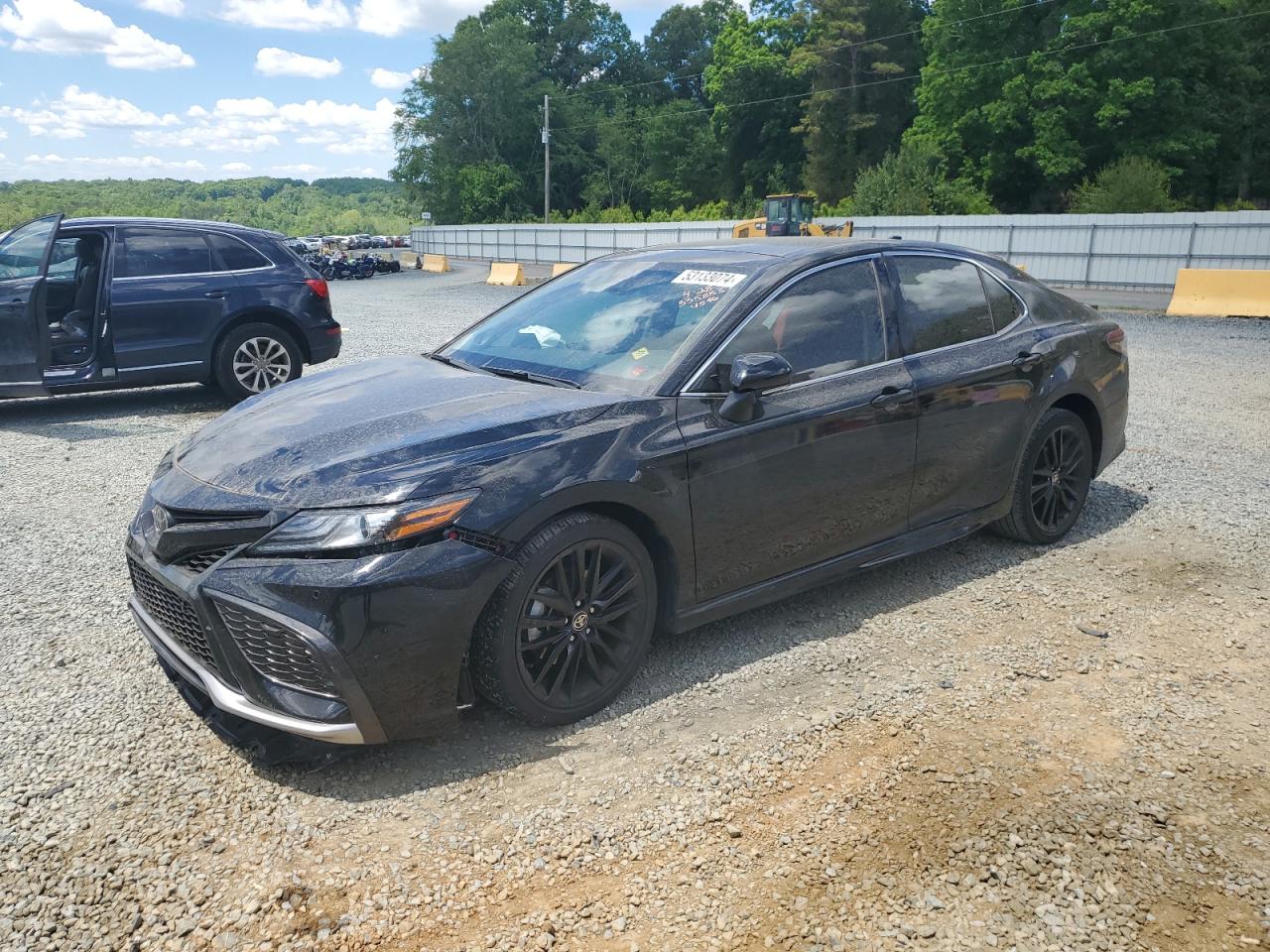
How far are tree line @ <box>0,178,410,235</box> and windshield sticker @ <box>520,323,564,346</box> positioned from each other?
69.5 metres

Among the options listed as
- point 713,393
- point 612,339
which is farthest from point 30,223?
point 713,393

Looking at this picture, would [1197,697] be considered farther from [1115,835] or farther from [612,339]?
[612,339]

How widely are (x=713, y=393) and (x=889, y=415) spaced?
3.10ft

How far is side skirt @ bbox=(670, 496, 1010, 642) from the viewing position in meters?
3.74

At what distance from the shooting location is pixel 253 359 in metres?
9.42

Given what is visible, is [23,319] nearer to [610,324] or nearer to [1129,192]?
[610,324]

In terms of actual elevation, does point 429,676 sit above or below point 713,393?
below

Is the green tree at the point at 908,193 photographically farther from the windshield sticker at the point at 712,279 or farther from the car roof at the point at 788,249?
the windshield sticker at the point at 712,279

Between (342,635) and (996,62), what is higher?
(996,62)

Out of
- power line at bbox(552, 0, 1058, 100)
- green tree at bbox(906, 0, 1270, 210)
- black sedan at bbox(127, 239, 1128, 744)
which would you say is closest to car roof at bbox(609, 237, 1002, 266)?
black sedan at bbox(127, 239, 1128, 744)

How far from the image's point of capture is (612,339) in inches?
159

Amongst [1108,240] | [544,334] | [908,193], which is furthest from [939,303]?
[908,193]

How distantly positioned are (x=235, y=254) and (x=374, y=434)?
704cm

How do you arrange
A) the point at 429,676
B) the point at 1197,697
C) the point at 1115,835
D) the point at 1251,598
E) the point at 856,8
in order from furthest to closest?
the point at 856,8
the point at 1251,598
the point at 1197,697
the point at 429,676
the point at 1115,835
